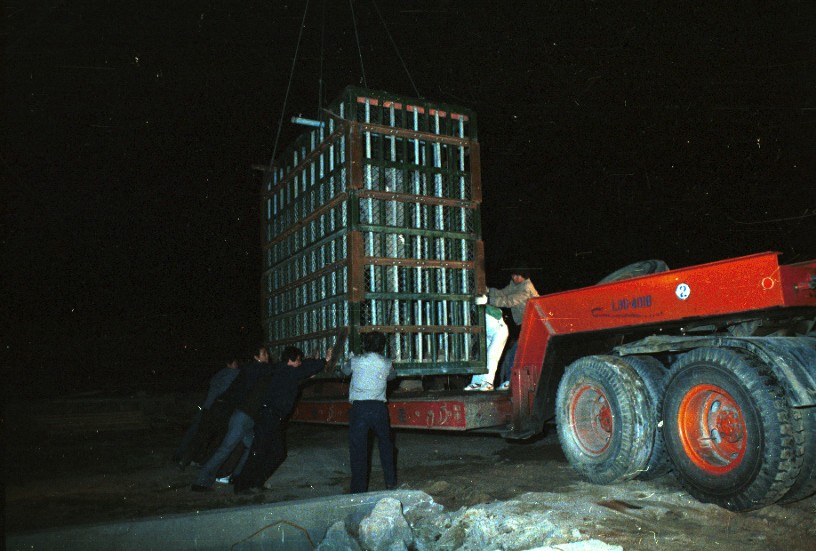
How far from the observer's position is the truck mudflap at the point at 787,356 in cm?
433

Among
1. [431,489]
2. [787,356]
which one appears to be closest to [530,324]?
[431,489]

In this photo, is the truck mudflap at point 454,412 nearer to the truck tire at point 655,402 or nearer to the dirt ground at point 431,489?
the dirt ground at point 431,489

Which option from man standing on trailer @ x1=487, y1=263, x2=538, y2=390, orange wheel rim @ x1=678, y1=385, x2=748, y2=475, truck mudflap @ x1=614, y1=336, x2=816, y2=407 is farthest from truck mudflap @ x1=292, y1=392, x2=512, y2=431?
truck mudflap @ x1=614, y1=336, x2=816, y2=407

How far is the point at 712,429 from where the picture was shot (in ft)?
16.1

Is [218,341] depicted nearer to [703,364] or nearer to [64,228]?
[64,228]

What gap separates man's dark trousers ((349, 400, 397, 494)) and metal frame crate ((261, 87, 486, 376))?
1.32 m

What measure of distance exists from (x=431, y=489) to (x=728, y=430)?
261cm

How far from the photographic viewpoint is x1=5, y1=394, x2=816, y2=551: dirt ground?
4.37 metres

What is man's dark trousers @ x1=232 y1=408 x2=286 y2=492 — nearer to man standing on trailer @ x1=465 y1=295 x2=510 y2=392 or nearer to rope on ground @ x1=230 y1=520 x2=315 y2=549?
rope on ground @ x1=230 y1=520 x2=315 y2=549

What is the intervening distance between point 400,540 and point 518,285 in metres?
4.17

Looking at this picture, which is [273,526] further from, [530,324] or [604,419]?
[530,324]

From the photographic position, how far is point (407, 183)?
25.6ft

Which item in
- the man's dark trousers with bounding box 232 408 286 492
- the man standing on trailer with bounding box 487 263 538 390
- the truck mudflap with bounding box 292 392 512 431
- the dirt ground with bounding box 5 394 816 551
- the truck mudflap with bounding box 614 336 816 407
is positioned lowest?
the dirt ground with bounding box 5 394 816 551

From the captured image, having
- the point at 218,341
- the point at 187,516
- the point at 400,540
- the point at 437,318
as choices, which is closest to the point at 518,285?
the point at 437,318
